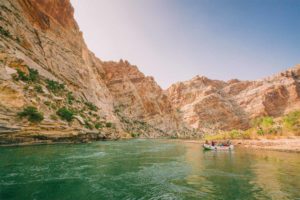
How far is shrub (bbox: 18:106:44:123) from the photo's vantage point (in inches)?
1330

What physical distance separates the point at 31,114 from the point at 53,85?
2301 cm

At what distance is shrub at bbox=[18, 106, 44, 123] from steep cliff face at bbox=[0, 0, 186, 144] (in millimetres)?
790

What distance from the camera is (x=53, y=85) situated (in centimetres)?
5612

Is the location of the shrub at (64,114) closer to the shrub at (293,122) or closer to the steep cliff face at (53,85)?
the steep cliff face at (53,85)

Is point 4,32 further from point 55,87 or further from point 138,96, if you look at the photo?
point 138,96

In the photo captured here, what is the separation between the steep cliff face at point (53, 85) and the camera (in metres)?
35.2

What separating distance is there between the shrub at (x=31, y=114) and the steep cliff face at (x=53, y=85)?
790mm

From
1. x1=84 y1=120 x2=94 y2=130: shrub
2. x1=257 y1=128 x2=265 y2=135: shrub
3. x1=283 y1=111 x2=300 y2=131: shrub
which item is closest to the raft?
x1=283 y1=111 x2=300 y2=131: shrub

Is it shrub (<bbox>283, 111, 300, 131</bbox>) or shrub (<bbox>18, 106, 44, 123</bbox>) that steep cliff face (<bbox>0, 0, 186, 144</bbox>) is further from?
shrub (<bbox>283, 111, 300, 131</bbox>)

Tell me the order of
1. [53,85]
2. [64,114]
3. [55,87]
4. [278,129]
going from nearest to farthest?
[64,114], [53,85], [55,87], [278,129]

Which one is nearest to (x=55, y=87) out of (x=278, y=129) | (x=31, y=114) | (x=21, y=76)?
(x=21, y=76)

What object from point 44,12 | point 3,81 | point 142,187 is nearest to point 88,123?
point 3,81

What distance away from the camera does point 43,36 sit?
73312 mm

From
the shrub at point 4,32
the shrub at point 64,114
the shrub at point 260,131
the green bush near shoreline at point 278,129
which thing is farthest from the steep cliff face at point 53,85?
the shrub at point 260,131
